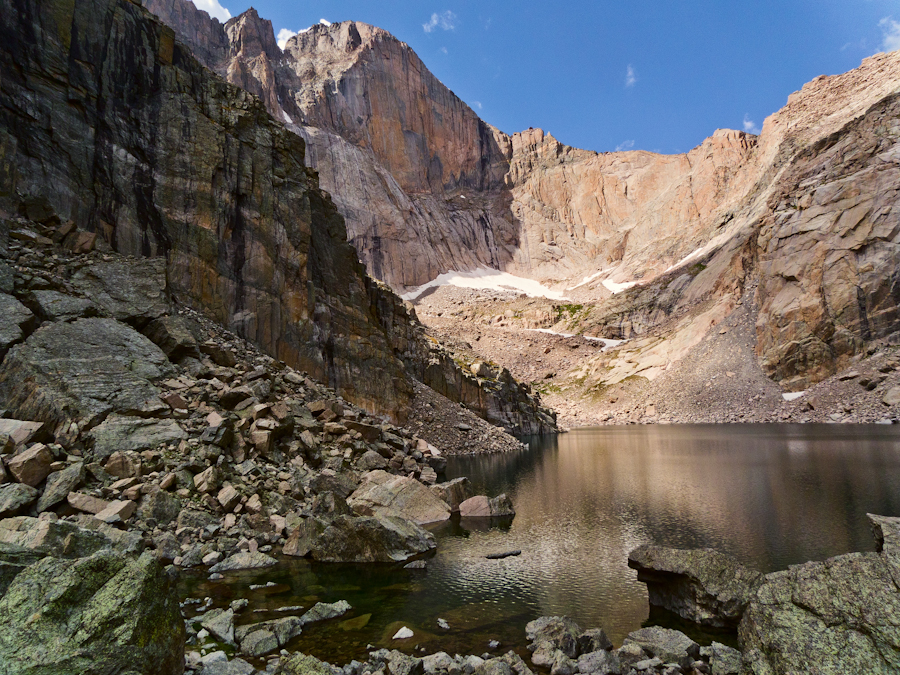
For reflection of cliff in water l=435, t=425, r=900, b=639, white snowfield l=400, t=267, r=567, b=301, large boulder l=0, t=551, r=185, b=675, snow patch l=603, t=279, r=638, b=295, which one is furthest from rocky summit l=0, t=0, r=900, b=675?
white snowfield l=400, t=267, r=567, b=301

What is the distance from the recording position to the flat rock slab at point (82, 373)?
1722 centimetres

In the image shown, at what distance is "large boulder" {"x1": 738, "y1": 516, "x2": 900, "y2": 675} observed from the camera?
7625 mm

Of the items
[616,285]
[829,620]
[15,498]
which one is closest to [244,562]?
[15,498]

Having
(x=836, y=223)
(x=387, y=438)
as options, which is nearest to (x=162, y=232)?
(x=387, y=438)

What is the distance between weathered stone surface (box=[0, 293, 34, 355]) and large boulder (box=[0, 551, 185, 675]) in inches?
629

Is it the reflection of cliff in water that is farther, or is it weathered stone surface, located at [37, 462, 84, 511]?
the reflection of cliff in water

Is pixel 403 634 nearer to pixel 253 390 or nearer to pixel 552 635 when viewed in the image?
pixel 552 635

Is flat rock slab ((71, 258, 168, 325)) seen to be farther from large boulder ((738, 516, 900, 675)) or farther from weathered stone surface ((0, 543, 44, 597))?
large boulder ((738, 516, 900, 675))

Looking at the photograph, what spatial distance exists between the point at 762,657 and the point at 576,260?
199m

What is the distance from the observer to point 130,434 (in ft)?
57.8

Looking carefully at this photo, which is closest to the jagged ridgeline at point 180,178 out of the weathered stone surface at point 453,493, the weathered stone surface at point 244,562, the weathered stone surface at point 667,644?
the weathered stone surface at point 453,493

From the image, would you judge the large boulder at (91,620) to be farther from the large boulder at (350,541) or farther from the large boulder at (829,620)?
the large boulder at (829,620)

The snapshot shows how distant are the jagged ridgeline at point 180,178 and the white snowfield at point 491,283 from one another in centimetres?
12572

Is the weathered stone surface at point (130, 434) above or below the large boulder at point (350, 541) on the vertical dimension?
above
